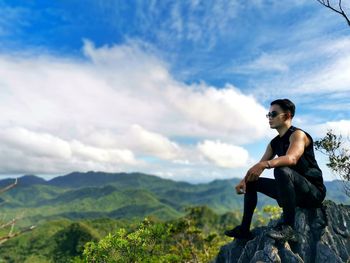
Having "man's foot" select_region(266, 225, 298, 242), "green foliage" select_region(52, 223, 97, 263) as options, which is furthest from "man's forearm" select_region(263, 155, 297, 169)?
"green foliage" select_region(52, 223, 97, 263)

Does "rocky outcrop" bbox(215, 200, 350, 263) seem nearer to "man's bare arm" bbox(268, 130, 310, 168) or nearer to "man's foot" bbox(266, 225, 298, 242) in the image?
"man's foot" bbox(266, 225, 298, 242)

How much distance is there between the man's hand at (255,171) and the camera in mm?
7510

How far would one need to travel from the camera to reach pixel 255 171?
24.9 feet

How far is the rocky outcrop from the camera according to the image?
25.8 ft

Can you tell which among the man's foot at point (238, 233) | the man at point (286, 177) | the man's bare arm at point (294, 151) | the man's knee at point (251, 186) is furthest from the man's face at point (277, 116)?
the man's foot at point (238, 233)

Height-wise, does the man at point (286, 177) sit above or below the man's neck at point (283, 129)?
below

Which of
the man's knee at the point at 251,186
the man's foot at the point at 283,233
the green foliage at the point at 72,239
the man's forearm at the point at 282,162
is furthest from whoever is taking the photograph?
the green foliage at the point at 72,239

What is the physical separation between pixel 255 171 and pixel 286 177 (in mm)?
602

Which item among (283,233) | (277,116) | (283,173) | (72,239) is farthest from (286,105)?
(72,239)

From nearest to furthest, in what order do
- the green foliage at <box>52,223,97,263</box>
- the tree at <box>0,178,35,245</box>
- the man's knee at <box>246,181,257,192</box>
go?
the tree at <box>0,178,35,245</box> < the man's knee at <box>246,181,257,192</box> < the green foliage at <box>52,223,97,263</box>

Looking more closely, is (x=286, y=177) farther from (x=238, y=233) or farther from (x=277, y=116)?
(x=238, y=233)

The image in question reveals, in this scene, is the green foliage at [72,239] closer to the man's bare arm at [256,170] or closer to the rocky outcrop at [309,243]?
the rocky outcrop at [309,243]

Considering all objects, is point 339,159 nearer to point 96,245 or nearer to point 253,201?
point 253,201

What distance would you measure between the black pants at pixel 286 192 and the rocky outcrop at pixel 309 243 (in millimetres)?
394
